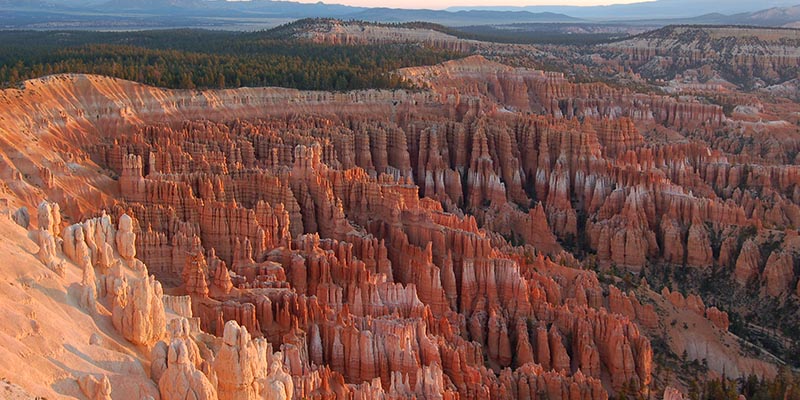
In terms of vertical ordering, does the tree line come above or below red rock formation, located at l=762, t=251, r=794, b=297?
above

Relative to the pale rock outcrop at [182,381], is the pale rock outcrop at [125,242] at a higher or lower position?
higher

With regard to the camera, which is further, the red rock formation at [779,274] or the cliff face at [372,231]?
the red rock formation at [779,274]

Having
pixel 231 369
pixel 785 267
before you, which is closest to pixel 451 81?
pixel 785 267

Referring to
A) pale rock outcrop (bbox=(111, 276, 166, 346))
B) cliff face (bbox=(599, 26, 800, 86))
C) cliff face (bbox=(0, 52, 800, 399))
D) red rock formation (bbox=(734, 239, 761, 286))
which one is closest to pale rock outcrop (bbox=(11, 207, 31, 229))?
cliff face (bbox=(0, 52, 800, 399))

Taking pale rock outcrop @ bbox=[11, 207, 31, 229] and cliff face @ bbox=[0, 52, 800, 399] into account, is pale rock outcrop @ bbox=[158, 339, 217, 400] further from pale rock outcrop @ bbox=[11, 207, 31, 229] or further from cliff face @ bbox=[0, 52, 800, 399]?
pale rock outcrop @ bbox=[11, 207, 31, 229]

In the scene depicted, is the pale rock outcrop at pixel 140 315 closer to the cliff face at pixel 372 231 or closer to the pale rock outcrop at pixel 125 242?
the cliff face at pixel 372 231

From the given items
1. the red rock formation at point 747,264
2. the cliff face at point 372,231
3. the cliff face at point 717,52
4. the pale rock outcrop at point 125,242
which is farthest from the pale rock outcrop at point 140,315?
the cliff face at point 717,52

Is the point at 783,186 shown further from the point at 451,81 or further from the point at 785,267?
the point at 451,81

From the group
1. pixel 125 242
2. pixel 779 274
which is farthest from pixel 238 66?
pixel 125 242
